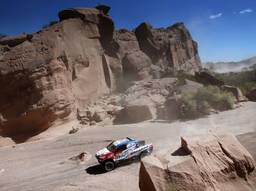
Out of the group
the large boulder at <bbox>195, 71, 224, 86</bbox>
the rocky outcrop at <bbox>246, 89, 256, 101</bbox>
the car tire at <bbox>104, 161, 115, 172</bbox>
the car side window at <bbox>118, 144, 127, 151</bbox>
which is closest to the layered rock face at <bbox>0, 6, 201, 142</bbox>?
the large boulder at <bbox>195, 71, 224, 86</bbox>

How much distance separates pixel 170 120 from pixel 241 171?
2143cm

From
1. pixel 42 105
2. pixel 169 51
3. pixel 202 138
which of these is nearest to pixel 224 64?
pixel 169 51

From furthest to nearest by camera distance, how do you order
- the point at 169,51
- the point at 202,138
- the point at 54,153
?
the point at 169,51
the point at 54,153
the point at 202,138

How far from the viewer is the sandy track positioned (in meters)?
14.5

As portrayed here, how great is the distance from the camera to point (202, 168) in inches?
364

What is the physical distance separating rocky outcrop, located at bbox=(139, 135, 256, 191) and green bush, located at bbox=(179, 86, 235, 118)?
70.1 ft

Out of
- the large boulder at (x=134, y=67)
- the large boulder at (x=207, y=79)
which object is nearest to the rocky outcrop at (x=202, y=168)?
the large boulder at (x=207, y=79)

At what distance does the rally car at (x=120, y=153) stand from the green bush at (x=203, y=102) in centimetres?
1562

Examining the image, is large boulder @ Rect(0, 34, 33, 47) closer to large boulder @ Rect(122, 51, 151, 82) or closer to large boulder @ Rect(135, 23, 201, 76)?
large boulder @ Rect(122, 51, 151, 82)

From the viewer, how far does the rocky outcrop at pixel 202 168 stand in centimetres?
880

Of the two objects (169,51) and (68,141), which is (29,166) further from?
(169,51)

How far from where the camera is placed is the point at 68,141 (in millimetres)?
24547

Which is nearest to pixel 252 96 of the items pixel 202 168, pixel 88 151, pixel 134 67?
pixel 134 67

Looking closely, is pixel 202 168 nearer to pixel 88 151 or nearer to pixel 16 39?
pixel 88 151
